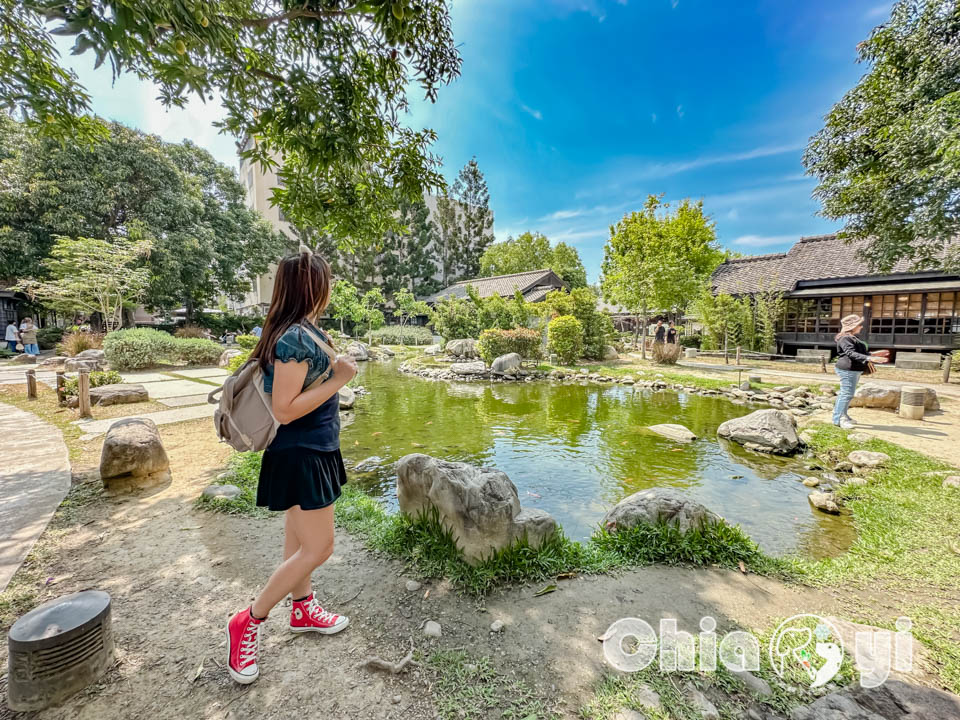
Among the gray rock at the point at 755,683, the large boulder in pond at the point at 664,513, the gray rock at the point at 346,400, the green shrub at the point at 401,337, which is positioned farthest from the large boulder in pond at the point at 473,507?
the green shrub at the point at 401,337

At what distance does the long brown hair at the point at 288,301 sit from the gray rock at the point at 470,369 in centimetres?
1222

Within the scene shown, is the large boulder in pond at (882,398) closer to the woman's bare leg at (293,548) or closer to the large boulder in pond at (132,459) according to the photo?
the woman's bare leg at (293,548)

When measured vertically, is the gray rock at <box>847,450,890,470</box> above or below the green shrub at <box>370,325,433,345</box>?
below

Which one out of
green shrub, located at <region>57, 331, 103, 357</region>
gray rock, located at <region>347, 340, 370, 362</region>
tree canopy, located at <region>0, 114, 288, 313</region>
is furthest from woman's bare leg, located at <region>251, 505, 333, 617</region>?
tree canopy, located at <region>0, 114, 288, 313</region>

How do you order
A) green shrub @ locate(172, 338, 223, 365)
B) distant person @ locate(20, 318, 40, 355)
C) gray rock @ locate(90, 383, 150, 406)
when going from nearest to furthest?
gray rock @ locate(90, 383, 150, 406) → green shrub @ locate(172, 338, 223, 365) → distant person @ locate(20, 318, 40, 355)

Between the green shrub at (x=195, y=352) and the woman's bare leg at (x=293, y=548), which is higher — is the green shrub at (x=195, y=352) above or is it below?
above

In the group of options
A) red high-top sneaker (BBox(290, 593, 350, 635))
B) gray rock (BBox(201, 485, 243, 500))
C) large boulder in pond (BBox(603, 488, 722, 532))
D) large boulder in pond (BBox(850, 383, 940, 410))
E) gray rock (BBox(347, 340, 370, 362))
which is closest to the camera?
red high-top sneaker (BBox(290, 593, 350, 635))

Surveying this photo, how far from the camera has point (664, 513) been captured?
3320 millimetres

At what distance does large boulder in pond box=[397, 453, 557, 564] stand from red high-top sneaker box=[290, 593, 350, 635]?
970 mm

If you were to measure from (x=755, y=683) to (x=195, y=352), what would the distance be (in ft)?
55.0

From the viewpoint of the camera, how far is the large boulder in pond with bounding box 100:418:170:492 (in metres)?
3.93

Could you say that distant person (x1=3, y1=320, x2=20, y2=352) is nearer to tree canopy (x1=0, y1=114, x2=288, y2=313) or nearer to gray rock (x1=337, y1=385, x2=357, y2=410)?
tree canopy (x1=0, y1=114, x2=288, y2=313)

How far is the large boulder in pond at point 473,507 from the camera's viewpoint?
2.86 metres

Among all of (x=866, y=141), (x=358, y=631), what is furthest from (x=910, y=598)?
(x=866, y=141)
